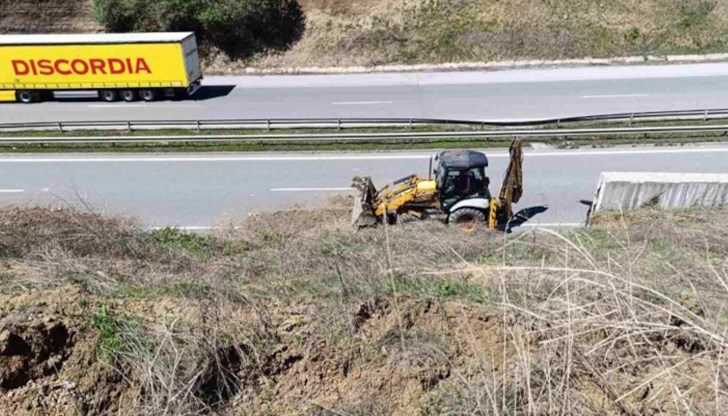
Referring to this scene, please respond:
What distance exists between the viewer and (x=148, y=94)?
25.3 metres

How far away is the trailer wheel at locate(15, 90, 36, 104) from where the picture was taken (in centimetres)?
2575

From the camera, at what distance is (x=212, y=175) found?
683 inches

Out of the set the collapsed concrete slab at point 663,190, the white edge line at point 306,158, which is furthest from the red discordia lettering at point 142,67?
the collapsed concrete slab at point 663,190

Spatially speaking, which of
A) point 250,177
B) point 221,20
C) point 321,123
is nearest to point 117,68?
point 221,20

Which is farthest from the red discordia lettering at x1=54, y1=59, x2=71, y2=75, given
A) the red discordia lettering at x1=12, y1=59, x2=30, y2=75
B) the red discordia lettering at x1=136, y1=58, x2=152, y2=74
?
the red discordia lettering at x1=136, y1=58, x2=152, y2=74

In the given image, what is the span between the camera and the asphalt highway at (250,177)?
50.8ft

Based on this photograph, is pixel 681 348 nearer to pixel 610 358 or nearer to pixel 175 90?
pixel 610 358

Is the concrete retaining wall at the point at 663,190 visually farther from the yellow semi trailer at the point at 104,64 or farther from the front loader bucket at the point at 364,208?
the yellow semi trailer at the point at 104,64

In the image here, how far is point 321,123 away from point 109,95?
11.3m

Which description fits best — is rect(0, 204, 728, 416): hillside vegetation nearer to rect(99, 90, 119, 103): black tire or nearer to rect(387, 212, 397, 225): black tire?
rect(387, 212, 397, 225): black tire

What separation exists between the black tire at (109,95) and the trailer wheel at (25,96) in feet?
11.0

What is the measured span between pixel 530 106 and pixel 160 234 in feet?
51.1

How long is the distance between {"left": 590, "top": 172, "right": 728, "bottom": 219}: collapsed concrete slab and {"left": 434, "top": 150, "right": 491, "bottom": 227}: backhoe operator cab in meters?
2.94

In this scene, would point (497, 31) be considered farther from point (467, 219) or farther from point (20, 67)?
point (20, 67)
